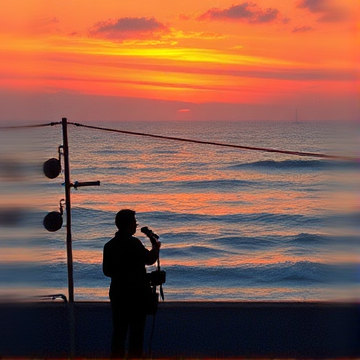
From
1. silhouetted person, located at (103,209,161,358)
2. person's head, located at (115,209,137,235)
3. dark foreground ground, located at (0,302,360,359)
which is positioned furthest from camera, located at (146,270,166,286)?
dark foreground ground, located at (0,302,360,359)

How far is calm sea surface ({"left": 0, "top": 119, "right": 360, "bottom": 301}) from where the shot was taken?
4.66 meters

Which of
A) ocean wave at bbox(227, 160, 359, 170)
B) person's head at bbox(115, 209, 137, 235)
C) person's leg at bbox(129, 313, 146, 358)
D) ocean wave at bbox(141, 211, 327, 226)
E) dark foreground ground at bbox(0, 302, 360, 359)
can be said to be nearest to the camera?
person's head at bbox(115, 209, 137, 235)

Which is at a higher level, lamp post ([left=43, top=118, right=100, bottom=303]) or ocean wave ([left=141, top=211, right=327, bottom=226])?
lamp post ([left=43, top=118, right=100, bottom=303])

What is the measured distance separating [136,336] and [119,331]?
11 centimetres

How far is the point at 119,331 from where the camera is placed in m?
4.58

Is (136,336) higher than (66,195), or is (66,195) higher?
(66,195)

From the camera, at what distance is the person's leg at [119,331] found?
179 inches

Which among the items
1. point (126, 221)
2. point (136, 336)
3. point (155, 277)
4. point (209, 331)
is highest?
point (126, 221)

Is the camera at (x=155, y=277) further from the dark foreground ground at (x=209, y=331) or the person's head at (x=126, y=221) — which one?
the dark foreground ground at (x=209, y=331)

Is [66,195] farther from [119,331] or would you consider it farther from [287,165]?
[287,165]

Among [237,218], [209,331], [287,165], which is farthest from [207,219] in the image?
[209,331]

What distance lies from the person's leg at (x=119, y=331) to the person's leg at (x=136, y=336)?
0.14ft

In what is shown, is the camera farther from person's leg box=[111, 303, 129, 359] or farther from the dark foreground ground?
the dark foreground ground

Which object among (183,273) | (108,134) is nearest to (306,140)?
(108,134)
